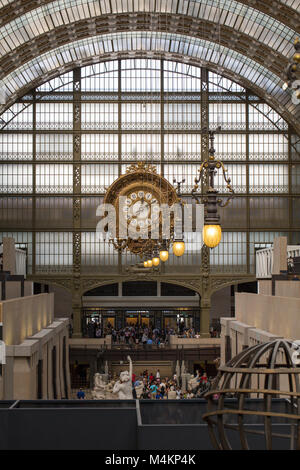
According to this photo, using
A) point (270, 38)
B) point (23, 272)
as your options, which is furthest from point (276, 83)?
point (23, 272)

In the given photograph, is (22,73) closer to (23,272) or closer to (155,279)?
(23,272)

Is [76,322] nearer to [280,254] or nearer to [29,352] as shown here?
[280,254]

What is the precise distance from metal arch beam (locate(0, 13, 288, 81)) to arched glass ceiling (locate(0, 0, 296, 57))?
15.0 inches

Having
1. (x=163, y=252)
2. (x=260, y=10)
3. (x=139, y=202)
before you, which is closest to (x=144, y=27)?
(x=260, y=10)

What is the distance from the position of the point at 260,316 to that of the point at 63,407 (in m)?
17.3

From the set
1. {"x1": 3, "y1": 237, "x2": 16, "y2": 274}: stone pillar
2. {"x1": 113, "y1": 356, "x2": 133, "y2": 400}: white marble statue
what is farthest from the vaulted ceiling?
{"x1": 113, "y1": 356, "x2": 133, "y2": 400}: white marble statue

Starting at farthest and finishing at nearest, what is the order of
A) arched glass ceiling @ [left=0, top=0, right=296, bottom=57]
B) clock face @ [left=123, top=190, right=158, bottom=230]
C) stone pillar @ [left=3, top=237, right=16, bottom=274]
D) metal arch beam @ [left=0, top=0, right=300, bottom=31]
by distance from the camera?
arched glass ceiling @ [left=0, top=0, right=296, bottom=57]
metal arch beam @ [left=0, top=0, right=300, bottom=31]
stone pillar @ [left=3, top=237, right=16, bottom=274]
clock face @ [left=123, top=190, right=158, bottom=230]

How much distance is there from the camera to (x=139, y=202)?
1201 inches

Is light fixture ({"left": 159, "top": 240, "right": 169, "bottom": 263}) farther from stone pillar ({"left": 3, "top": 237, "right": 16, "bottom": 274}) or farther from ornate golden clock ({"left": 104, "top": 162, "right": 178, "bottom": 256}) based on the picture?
stone pillar ({"left": 3, "top": 237, "right": 16, "bottom": 274})

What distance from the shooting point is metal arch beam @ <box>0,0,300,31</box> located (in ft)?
127

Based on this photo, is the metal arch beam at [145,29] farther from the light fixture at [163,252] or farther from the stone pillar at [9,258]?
the light fixture at [163,252]

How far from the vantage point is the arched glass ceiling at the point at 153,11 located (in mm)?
42812

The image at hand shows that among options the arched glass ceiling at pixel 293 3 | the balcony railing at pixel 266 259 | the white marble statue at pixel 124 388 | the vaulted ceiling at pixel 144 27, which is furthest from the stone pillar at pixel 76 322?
the white marble statue at pixel 124 388

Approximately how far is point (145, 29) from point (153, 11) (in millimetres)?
2174
